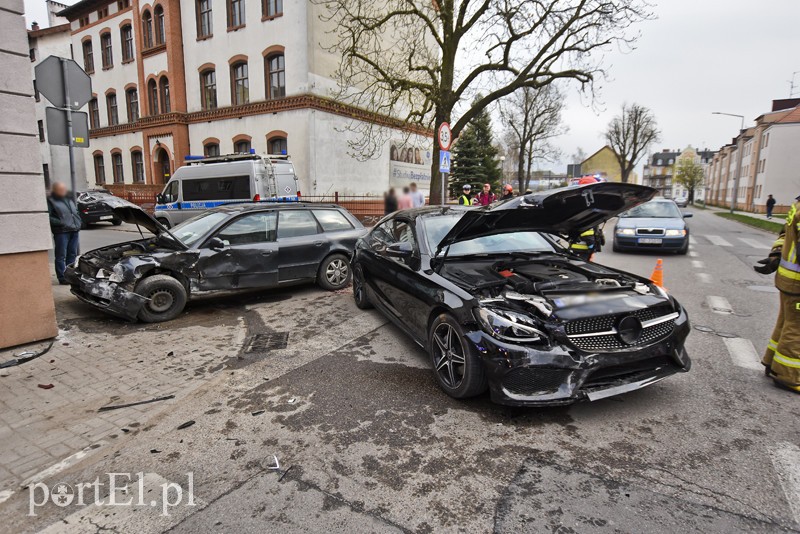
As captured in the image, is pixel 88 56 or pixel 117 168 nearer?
pixel 117 168

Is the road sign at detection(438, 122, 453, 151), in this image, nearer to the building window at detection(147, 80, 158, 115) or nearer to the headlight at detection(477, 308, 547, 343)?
the headlight at detection(477, 308, 547, 343)

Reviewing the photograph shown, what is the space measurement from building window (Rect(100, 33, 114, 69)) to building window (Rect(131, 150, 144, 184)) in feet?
19.5

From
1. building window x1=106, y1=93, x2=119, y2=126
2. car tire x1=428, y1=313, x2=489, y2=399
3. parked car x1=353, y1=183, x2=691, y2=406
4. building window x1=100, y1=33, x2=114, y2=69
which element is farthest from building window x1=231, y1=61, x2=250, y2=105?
car tire x1=428, y1=313, x2=489, y2=399

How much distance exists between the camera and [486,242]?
4.65 metres

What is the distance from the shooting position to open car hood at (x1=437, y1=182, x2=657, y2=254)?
3828mm

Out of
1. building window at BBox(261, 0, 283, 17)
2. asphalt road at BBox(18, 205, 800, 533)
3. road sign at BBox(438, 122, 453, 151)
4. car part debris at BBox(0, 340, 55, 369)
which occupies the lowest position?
car part debris at BBox(0, 340, 55, 369)

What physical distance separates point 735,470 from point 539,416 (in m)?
1.21

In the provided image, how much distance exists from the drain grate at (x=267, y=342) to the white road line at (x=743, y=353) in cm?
482

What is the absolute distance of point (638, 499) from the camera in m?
2.46

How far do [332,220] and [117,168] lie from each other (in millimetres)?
Result: 26328

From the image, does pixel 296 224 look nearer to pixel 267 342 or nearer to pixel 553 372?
pixel 267 342

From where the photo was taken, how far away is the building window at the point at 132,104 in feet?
84.9

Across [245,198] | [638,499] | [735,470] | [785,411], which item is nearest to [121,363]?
[638,499]

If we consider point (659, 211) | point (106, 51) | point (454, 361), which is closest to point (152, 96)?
point (106, 51)
